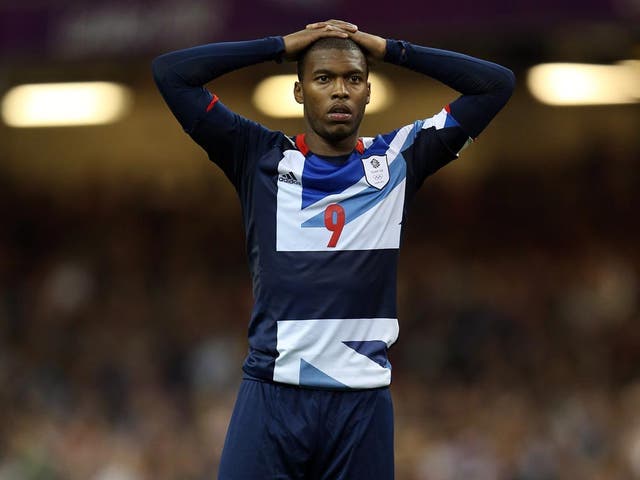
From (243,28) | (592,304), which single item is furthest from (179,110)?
(592,304)

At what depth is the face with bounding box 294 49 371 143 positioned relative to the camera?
4215 mm

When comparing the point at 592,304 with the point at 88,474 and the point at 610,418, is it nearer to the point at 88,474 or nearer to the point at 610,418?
the point at 610,418

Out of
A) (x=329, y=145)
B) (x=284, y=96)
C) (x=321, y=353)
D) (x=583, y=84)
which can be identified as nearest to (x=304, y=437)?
(x=321, y=353)

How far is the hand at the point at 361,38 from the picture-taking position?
13.9ft

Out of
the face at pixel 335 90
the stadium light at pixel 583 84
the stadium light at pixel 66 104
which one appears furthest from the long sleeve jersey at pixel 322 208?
the stadium light at pixel 66 104

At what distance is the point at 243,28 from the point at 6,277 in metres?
4.65

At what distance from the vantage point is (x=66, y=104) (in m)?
13.6

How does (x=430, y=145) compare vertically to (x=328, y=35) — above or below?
below

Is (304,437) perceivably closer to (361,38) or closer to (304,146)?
(304,146)

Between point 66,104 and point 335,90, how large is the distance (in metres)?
9.83

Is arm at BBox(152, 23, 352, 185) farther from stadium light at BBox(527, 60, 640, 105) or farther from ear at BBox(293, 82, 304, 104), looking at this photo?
stadium light at BBox(527, 60, 640, 105)

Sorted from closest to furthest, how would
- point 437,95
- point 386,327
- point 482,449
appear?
point 386,327 → point 482,449 → point 437,95

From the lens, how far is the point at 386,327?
13.8 ft

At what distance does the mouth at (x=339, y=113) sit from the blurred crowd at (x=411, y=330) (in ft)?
16.4
